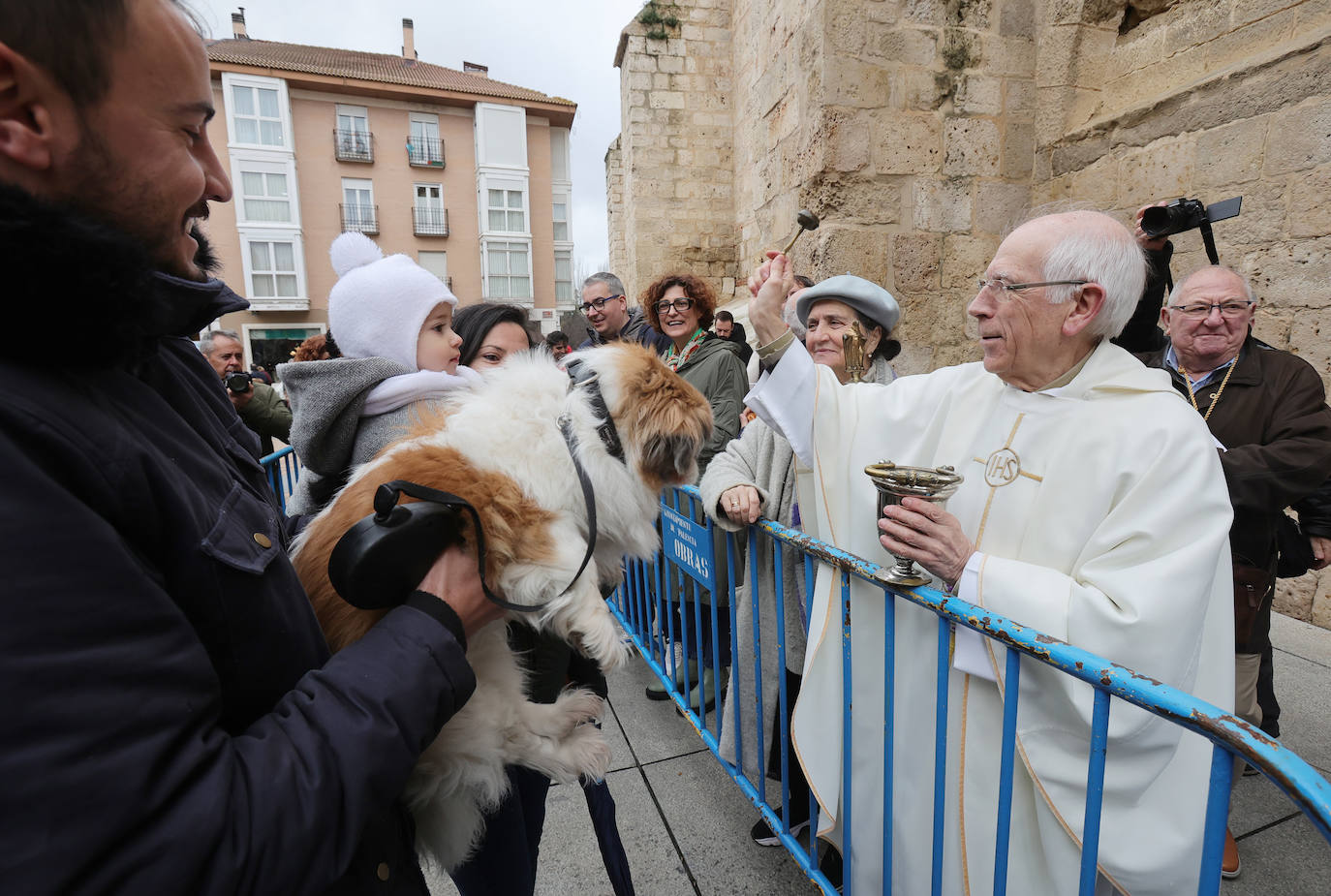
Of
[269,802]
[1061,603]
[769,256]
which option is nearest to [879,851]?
[1061,603]

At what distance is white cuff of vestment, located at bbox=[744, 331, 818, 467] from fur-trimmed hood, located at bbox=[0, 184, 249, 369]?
5.71 feet

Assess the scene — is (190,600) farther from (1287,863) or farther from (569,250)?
(569,250)

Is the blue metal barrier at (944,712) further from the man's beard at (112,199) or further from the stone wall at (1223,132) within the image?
the stone wall at (1223,132)

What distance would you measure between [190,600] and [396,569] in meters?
0.29

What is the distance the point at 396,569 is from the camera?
97 centimetres

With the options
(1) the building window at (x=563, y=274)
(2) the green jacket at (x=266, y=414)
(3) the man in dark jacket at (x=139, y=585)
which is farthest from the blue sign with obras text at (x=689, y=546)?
(1) the building window at (x=563, y=274)

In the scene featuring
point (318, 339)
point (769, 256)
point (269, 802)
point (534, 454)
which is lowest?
point (269, 802)

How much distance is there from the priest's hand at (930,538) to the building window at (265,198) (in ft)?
115

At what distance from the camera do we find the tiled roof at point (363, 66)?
27672mm

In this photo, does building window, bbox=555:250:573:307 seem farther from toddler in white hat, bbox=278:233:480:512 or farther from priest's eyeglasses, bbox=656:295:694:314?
toddler in white hat, bbox=278:233:480:512

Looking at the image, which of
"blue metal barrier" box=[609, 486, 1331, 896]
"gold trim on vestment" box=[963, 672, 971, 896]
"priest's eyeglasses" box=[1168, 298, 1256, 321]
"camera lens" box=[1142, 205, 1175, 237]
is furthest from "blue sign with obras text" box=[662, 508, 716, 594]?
"priest's eyeglasses" box=[1168, 298, 1256, 321]

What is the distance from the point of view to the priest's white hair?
5.53 feet

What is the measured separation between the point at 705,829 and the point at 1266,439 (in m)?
3.31

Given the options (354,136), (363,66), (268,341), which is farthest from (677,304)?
(363,66)
